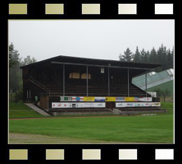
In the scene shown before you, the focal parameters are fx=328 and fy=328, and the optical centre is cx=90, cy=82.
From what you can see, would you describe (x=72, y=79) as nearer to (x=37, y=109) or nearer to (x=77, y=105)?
(x=77, y=105)

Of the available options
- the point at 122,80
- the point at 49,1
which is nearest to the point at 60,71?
the point at 122,80

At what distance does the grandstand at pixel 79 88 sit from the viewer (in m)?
44.6

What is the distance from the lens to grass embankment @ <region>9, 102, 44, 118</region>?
37.4 m

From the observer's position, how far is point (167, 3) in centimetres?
548

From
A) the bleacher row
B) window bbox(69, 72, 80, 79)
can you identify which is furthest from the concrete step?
window bbox(69, 72, 80, 79)

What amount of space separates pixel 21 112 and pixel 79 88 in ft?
41.4

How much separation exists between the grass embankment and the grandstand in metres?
2.63

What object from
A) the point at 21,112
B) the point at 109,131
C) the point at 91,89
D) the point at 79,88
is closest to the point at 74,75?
the point at 79,88

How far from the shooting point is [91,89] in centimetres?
5072

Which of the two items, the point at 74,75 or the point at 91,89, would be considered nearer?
the point at 91,89

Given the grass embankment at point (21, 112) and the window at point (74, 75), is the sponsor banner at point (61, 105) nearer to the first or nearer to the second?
the grass embankment at point (21, 112)

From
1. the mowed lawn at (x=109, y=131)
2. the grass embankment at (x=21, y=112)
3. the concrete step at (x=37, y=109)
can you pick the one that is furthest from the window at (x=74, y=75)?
the mowed lawn at (x=109, y=131)
